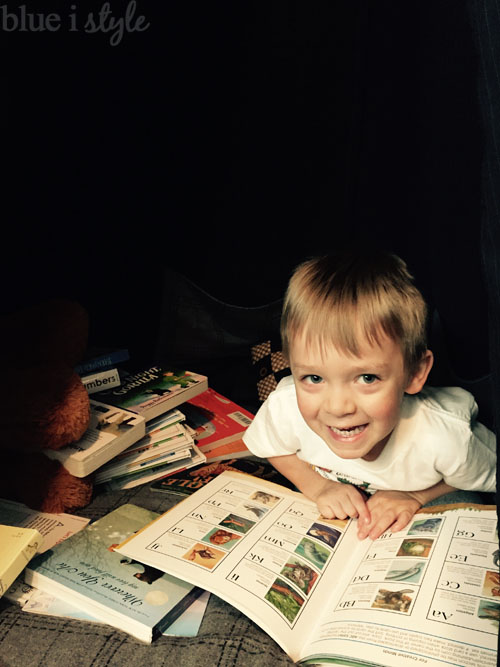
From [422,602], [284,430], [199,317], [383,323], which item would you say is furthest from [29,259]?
[422,602]

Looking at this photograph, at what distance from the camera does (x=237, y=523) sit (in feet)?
2.78

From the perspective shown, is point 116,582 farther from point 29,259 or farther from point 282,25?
point 282,25

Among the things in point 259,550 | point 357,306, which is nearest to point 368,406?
point 357,306

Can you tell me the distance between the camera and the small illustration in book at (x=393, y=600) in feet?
2.18

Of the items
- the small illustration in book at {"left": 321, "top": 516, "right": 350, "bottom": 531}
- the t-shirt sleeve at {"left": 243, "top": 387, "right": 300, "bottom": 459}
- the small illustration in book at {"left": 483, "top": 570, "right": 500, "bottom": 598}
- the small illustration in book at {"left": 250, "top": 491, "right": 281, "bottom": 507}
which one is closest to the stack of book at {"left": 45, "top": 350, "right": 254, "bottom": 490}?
the t-shirt sleeve at {"left": 243, "top": 387, "right": 300, "bottom": 459}

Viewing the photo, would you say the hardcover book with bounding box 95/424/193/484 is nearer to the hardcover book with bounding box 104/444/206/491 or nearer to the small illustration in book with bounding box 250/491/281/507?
the hardcover book with bounding box 104/444/206/491

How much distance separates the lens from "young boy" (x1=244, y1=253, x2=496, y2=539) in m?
0.82

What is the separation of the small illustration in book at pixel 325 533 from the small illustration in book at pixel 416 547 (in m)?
0.09

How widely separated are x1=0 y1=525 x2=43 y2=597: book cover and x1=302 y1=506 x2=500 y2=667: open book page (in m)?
0.38

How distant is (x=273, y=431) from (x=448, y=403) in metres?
0.30

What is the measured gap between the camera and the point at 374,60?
129cm

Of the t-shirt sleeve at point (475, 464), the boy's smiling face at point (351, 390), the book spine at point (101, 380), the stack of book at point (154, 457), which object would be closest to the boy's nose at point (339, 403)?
the boy's smiling face at point (351, 390)

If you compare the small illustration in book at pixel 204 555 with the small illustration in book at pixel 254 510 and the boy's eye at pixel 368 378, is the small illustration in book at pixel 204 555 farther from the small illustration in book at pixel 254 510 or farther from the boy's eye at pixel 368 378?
the boy's eye at pixel 368 378

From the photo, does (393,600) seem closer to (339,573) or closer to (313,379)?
(339,573)
